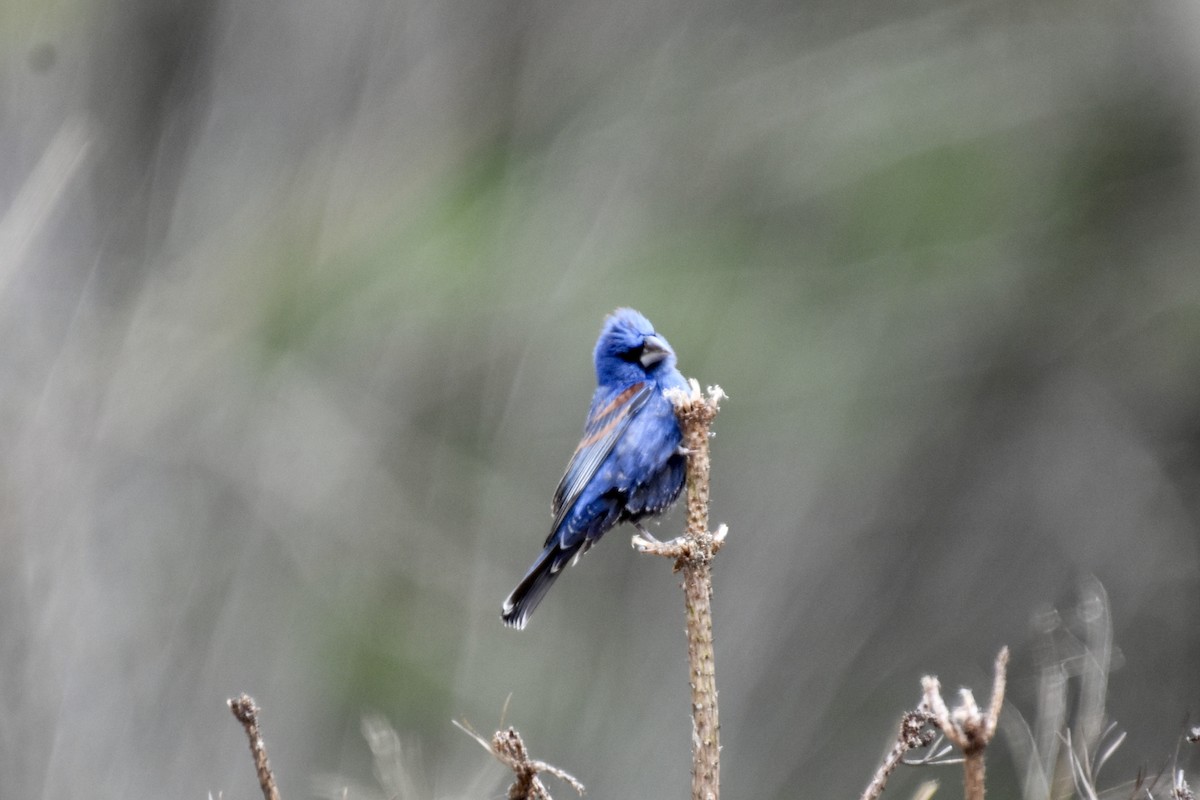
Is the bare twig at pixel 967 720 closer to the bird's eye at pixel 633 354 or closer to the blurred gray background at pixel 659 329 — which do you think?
the bird's eye at pixel 633 354

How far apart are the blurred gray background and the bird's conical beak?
3932 mm

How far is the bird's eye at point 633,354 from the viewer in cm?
488

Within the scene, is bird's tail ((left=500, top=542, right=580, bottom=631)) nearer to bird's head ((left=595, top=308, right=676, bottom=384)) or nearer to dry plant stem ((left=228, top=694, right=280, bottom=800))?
bird's head ((left=595, top=308, right=676, bottom=384))

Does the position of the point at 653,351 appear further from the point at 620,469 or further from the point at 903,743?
the point at 903,743

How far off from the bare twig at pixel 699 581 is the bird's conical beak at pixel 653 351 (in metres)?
1.47

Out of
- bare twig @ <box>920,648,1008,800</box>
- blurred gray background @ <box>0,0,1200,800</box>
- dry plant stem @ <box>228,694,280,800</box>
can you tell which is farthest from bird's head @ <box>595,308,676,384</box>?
blurred gray background @ <box>0,0,1200,800</box>

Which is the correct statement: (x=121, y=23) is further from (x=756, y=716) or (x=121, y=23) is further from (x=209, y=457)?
(x=756, y=716)

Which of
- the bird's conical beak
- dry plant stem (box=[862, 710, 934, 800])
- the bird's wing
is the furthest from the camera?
the bird's conical beak

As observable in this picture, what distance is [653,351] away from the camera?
190 inches

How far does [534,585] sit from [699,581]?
1962 millimetres

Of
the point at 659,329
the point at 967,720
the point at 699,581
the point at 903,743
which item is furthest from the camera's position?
the point at 659,329

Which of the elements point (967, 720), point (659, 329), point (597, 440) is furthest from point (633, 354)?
point (659, 329)

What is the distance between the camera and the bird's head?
4.85m

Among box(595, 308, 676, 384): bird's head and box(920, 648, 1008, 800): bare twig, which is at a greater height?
box(595, 308, 676, 384): bird's head
